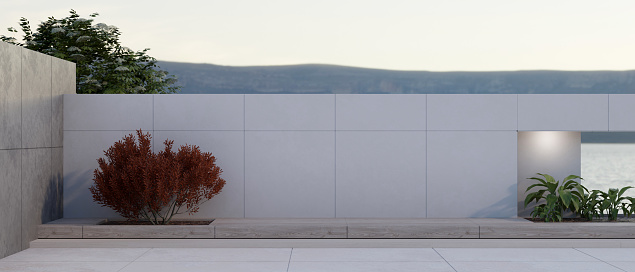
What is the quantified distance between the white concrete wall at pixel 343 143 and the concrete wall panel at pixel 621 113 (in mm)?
21

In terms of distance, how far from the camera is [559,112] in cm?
1040

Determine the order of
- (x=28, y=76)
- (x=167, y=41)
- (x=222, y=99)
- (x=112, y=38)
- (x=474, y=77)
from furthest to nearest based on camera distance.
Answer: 1. (x=112, y=38)
2. (x=474, y=77)
3. (x=167, y=41)
4. (x=222, y=99)
5. (x=28, y=76)

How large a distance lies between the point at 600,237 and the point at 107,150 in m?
7.27

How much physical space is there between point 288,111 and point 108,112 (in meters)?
2.73

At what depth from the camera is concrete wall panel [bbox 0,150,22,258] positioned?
28.0 feet

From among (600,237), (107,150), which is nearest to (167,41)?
(107,150)

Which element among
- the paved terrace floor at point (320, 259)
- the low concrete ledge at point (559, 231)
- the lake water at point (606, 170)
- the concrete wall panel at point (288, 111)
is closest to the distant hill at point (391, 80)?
the lake water at point (606, 170)

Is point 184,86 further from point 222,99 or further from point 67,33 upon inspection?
point 222,99

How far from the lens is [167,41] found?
83.1ft

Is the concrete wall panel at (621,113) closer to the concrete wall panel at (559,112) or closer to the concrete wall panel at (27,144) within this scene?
the concrete wall panel at (559,112)

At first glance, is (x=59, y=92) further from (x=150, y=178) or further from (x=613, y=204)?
(x=613, y=204)

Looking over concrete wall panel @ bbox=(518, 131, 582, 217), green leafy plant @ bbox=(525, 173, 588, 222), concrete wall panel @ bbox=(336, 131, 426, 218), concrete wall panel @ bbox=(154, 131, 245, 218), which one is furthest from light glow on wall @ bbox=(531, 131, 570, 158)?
concrete wall panel @ bbox=(154, 131, 245, 218)

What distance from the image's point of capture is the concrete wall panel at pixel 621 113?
1044 cm

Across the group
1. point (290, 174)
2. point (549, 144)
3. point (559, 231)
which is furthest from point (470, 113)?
point (290, 174)
